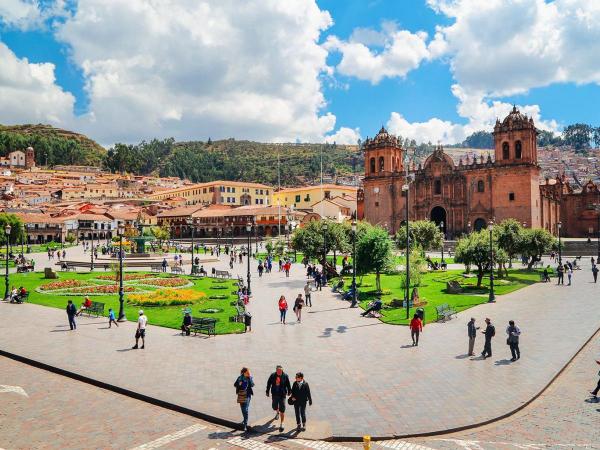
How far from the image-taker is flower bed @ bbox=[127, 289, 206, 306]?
22688mm

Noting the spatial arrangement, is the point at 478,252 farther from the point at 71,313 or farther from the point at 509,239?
the point at 71,313

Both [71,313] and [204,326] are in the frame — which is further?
[71,313]

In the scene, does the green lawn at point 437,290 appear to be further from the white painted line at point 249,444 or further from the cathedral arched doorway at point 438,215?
the cathedral arched doorway at point 438,215

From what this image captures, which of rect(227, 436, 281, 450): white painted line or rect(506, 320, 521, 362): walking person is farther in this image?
rect(506, 320, 521, 362): walking person

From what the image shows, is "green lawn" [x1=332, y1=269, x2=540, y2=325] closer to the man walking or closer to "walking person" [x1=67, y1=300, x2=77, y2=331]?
the man walking

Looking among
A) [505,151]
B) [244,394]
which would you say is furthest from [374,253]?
[505,151]

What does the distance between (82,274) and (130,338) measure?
71.9ft

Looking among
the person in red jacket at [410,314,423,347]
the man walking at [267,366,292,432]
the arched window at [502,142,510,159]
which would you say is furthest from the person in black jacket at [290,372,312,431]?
the arched window at [502,142,510,159]

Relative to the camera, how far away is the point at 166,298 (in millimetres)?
22984

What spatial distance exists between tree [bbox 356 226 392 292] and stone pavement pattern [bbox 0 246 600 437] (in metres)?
5.64

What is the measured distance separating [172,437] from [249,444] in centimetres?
144

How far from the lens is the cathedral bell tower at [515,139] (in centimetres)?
5788

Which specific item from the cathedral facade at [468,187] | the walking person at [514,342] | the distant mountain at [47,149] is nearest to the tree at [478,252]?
the walking person at [514,342]

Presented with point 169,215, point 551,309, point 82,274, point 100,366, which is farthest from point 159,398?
point 169,215
